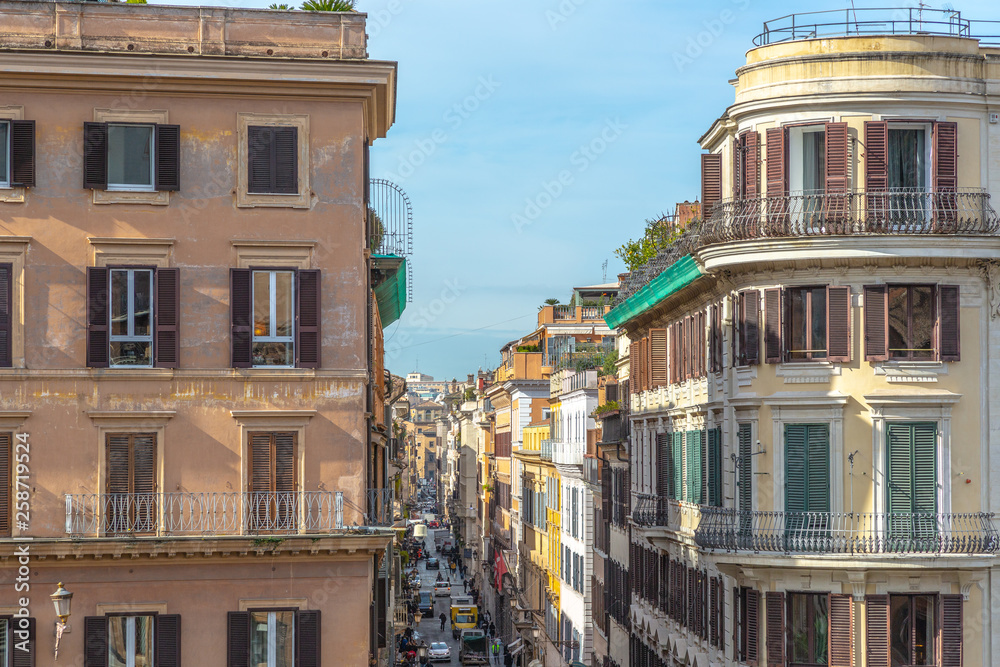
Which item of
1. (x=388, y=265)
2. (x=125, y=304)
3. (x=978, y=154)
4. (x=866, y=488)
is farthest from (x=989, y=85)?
(x=125, y=304)

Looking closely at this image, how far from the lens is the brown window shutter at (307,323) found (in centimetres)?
2877

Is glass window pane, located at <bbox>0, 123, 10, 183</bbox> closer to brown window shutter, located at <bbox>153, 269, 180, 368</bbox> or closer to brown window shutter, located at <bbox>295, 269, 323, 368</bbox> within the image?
brown window shutter, located at <bbox>153, 269, 180, 368</bbox>

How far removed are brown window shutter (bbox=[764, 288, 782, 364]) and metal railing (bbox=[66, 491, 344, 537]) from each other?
11234mm

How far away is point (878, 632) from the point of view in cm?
3197

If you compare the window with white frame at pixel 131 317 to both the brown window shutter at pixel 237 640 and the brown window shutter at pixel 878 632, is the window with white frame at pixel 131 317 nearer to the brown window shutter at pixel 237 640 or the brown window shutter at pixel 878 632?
the brown window shutter at pixel 237 640

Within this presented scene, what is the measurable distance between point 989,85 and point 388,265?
1518 centimetres

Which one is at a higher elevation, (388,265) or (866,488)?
(388,265)

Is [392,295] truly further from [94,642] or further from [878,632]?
[878,632]

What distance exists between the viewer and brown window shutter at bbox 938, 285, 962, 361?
32062 mm

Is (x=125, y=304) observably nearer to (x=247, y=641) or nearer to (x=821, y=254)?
(x=247, y=641)

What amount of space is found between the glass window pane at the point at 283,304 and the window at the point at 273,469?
7.22ft

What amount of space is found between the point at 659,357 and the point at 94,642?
22.9 meters

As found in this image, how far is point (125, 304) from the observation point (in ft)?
93.9

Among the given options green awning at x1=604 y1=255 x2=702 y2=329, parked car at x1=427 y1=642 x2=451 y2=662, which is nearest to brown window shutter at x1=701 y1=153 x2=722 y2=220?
green awning at x1=604 y1=255 x2=702 y2=329
